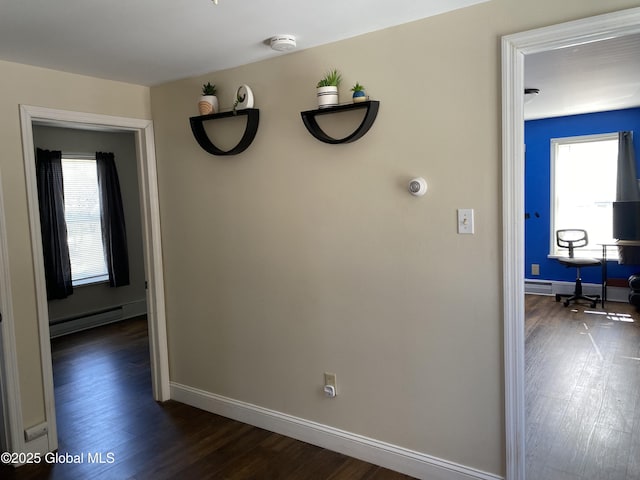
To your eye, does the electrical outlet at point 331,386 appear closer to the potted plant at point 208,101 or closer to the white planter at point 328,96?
the white planter at point 328,96

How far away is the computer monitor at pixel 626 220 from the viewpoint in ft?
18.5

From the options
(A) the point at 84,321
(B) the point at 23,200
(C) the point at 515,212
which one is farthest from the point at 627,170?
(A) the point at 84,321

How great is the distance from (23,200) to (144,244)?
2.91 feet

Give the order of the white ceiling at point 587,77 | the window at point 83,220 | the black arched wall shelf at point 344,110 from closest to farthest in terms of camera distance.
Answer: the black arched wall shelf at point 344,110, the white ceiling at point 587,77, the window at point 83,220

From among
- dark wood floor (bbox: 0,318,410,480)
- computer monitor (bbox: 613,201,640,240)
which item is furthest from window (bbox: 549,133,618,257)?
dark wood floor (bbox: 0,318,410,480)

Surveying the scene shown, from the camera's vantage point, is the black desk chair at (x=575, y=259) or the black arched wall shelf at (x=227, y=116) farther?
the black desk chair at (x=575, y=259)

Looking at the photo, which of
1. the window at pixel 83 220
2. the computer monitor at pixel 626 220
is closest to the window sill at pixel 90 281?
the window at pixel 83 220

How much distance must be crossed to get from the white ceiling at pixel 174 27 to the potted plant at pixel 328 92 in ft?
0.72

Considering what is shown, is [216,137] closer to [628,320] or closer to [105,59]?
[105,59]

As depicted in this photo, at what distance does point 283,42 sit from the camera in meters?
2.45

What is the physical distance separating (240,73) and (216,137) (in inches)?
17.4

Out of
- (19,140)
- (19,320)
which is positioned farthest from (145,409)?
(19,140)

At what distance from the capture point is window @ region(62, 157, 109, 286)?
5602mm

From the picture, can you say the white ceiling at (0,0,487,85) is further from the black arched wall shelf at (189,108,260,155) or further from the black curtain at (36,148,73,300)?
the black curtain at (36,148,73,300)
